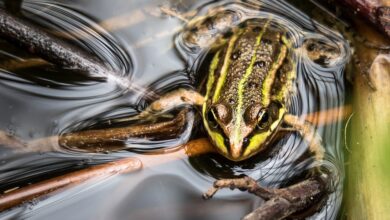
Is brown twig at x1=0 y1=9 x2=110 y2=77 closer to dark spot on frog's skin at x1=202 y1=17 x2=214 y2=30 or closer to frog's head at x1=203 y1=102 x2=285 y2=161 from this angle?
frog's head at x1=203 y1=102 x2=285 y2=161

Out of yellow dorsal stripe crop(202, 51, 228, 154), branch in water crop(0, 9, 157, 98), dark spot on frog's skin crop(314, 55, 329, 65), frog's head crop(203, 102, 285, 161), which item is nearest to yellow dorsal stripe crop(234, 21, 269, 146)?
frog's head crop(203, 102, 285, 161)

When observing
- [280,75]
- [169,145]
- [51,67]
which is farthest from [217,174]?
[51,67]

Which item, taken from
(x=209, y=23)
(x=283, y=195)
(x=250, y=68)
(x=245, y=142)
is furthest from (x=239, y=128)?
(x=209, y=23)

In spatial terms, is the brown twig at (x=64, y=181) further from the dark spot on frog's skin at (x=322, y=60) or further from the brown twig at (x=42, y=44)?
the dark spot on frog's skin at (x=322, y=60)

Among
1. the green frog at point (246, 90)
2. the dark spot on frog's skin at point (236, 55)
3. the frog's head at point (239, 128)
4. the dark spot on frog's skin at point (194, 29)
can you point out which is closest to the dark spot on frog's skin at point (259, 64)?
the green frog at point (246, 90)

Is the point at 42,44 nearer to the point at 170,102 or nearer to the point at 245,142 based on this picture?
the point at 170,102
